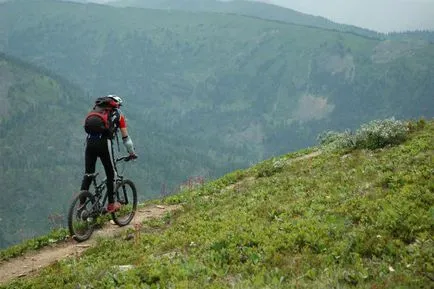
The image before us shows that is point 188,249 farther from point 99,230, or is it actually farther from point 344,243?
point 99,230

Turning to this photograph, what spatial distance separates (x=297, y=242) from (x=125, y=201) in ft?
24.6

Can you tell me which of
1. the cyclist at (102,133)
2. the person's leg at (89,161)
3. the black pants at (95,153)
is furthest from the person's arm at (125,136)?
the person's leg at (89,161)

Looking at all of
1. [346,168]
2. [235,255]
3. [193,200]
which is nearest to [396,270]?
[235,255]

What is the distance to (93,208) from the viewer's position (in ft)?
46.8

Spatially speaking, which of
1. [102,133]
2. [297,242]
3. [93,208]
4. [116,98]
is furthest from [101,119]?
[297,242]

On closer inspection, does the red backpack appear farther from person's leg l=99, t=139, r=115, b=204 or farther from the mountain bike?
the mountain bike

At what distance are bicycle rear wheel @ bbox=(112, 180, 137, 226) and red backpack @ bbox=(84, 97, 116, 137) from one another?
7.44 ft

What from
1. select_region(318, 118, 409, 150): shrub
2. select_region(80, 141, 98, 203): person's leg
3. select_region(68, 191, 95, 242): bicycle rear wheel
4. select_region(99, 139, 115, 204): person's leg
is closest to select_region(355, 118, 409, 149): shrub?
select_region(318, 118, 409, 150): shrub

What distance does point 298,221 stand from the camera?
10.9 metres

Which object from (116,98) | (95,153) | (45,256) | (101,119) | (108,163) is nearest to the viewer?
(45,256)

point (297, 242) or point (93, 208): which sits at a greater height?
point (297, 242)

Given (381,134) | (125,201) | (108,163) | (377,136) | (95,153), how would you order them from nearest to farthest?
(95,153) < (108,163) < (125,201) < (381,134) < (377,136)

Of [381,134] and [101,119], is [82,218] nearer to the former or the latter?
[101,119]

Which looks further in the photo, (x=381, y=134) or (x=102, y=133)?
(x=381, y=134)
